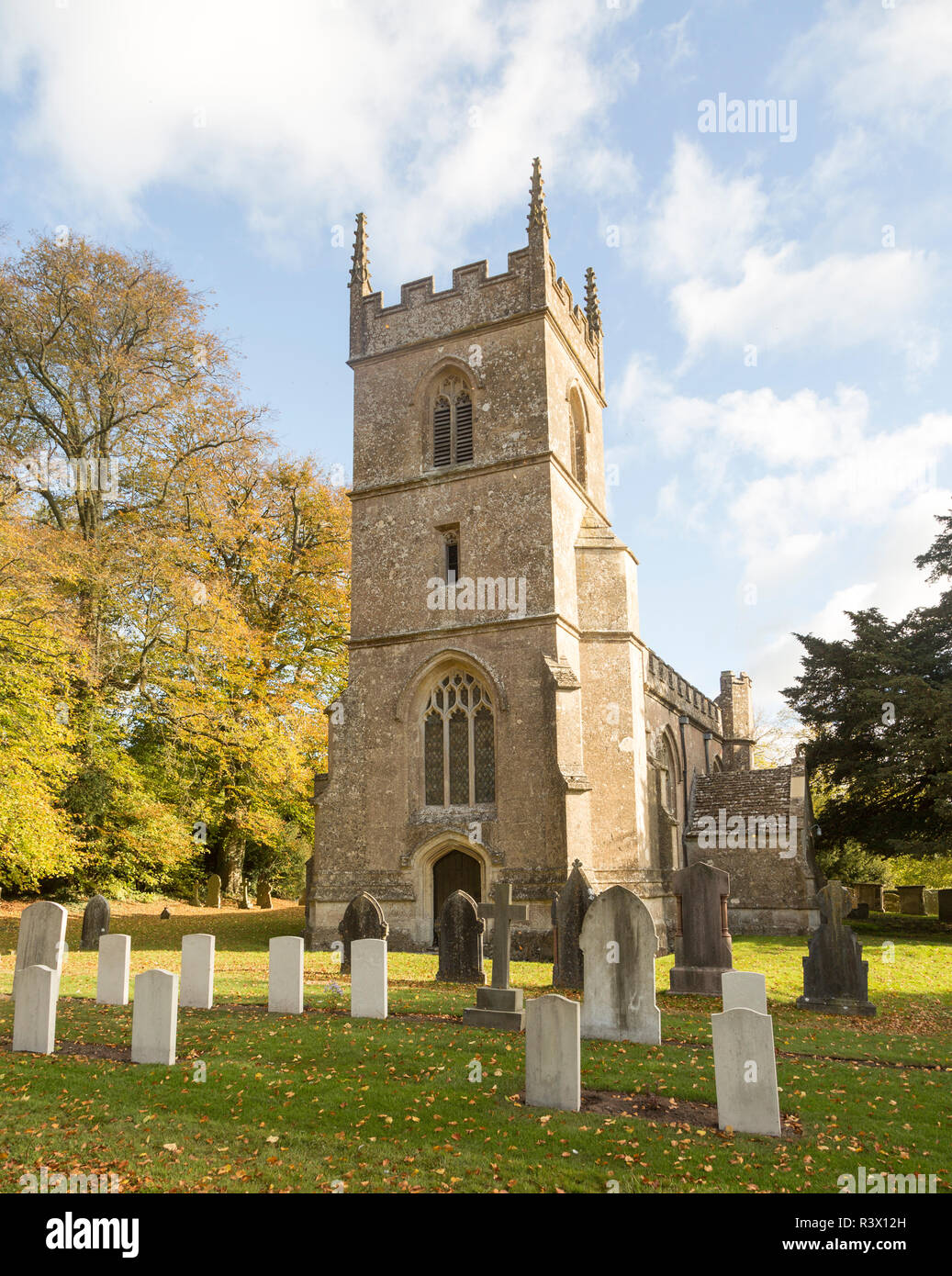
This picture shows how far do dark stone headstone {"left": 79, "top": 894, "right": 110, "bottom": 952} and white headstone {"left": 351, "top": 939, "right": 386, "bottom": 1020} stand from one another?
944 centimetres

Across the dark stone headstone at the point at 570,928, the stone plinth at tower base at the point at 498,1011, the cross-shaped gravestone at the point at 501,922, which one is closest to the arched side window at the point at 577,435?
the dark stone headstone at the point at 570,928

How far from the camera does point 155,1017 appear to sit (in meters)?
7.88

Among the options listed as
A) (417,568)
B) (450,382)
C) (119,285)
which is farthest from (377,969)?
(119,285)

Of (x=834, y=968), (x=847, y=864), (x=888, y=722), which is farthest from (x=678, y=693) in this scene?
(x=834, y=968)

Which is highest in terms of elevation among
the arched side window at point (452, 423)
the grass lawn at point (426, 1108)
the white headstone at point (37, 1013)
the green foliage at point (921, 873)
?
the arched side window at point (452, 423)

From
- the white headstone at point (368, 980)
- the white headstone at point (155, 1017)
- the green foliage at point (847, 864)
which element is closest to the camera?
the white headstone at point (155, 1017)

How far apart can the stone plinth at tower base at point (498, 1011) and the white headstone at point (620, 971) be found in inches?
29.3

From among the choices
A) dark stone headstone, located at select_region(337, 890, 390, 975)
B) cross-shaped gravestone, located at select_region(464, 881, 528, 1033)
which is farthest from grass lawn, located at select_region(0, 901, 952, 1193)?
dark stone headstone, located at select_region(337, 890, 390, 975)

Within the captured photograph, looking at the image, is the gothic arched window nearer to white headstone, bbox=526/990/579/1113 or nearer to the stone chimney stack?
the stone chimney stack

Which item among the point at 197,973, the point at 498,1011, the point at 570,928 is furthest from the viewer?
the point at 570,928

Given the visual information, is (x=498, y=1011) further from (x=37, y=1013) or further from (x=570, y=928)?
(x=37, y=1013)

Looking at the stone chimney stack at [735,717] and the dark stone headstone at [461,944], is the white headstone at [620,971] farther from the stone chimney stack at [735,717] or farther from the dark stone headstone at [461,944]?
the stone chimney stack at [735,717]

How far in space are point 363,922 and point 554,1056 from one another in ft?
24.9

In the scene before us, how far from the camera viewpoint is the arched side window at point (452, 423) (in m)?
20.4
